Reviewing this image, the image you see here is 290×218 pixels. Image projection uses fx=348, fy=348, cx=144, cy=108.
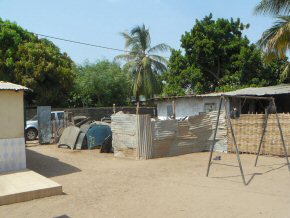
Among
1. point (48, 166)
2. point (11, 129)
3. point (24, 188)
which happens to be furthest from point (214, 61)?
point (24, 188)

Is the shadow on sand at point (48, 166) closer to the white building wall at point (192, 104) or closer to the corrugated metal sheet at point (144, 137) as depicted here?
the corrugated metal sheet at point (144, 137)

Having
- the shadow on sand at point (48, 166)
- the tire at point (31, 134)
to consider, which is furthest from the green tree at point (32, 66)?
the shadow on sand at point (48, 166)

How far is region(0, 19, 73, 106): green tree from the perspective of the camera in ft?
83.5

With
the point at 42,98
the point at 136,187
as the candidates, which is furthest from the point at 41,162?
the point at 42,98

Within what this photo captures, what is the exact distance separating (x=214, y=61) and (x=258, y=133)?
44.2ft

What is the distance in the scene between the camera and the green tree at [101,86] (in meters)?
33.1

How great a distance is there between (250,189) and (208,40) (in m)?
18.1

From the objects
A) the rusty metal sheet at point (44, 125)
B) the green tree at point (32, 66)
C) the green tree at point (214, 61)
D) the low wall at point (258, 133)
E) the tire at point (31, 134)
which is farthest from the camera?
the green tree at point (32, 66)

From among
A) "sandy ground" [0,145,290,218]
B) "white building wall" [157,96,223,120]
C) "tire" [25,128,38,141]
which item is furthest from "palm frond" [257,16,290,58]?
"tire" [25,128,38,141]

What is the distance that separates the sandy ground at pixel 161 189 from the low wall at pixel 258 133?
22.6 inches

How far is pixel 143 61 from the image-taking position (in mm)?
32281

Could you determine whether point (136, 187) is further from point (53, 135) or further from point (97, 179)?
point (53, 135)

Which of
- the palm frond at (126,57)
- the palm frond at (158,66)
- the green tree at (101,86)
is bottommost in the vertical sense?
the green tree at (101,86)

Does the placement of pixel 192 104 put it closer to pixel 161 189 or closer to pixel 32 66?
pixel 32 66
